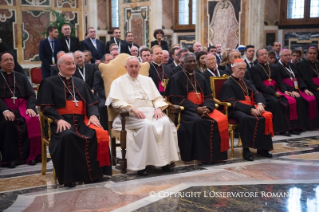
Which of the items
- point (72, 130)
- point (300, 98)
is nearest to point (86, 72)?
point (72, 130)

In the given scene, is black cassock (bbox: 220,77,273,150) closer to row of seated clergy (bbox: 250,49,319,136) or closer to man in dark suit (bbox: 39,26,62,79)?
row of seated clergy (bbox: 250,49,319,136)

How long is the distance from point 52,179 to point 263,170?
2284 mm

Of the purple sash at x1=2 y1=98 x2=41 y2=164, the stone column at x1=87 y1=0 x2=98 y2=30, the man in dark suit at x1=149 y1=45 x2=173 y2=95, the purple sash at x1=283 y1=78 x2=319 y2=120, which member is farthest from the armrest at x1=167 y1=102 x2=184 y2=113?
the stone column at x1=87 y1=0 x2=98 y2=30

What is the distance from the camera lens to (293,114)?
6.74m

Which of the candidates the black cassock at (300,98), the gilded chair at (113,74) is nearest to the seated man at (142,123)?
the gilded chair at (113,74)

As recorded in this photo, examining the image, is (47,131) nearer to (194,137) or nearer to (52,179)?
(52,179)

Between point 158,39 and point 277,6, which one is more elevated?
point 277,6

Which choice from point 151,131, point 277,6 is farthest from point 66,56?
point 277,6

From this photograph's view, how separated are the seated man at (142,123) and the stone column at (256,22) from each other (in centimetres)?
568

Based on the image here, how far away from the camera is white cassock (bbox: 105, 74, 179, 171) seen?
4.51 meters

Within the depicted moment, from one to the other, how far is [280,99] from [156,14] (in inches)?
233

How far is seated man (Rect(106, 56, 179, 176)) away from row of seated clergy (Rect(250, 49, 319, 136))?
7.90 ft

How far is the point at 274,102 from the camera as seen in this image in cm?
662

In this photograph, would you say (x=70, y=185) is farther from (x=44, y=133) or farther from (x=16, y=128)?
(x=16, y=128)
